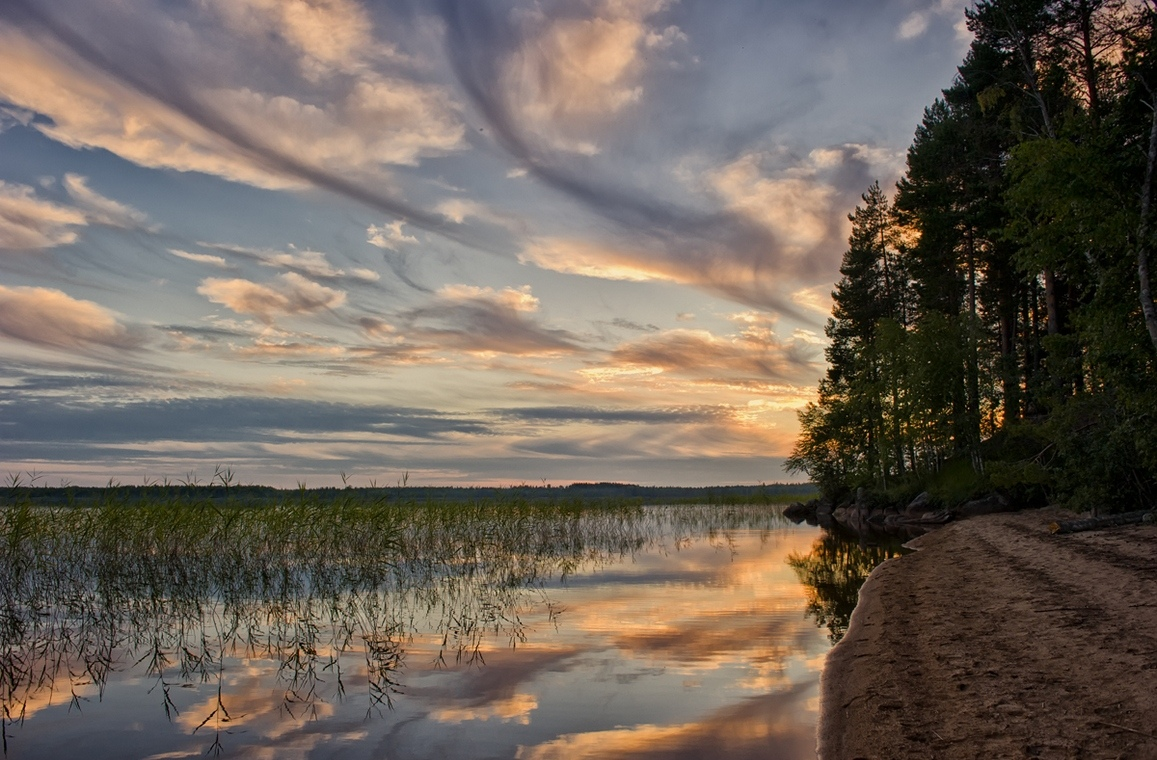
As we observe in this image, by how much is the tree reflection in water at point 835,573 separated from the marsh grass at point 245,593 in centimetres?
567

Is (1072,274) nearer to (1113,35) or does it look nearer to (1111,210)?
(1111,210)

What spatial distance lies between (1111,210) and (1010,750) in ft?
56.6

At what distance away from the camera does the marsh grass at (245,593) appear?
10656 millimetres

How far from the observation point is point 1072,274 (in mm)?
21609

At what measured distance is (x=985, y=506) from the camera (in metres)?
33.3

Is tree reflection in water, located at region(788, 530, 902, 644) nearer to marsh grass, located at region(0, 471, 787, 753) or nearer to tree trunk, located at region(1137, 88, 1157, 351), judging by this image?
marsh grass, located at region(0, 471, 787, 753)

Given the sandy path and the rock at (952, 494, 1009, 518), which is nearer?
the sandy path

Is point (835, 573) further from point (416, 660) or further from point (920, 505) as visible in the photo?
point (920, 505)

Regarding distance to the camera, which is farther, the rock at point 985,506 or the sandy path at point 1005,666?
the rock at point 985,506

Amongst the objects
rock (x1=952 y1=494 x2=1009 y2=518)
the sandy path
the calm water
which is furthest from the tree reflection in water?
rock (x1=952 y1=494 x2=1009 y2=518)

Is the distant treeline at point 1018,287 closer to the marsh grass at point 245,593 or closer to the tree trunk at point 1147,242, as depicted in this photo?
the tree trunk at point 1147,242

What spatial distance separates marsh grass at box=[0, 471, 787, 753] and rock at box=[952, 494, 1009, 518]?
16587 millimetres

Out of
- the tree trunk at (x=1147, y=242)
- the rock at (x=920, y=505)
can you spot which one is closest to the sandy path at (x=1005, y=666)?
the tree trunk at (x=1147, y=242)

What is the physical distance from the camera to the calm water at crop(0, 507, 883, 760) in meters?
7.81
